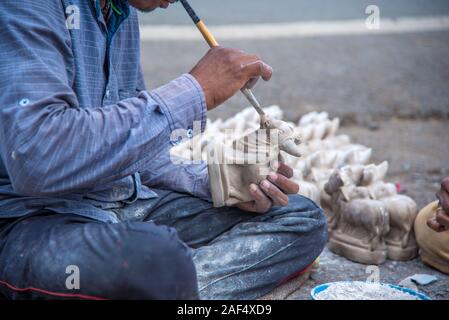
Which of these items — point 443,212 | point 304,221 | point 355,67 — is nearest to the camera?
point 304,221

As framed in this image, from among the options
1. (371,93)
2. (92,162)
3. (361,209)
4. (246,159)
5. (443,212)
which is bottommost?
(371,93)

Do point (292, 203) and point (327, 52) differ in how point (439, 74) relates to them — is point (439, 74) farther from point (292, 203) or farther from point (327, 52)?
point (292, 203)

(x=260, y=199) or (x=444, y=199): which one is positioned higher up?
(x=260, y=199)

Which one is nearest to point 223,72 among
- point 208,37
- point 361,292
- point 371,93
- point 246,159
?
point 208,37

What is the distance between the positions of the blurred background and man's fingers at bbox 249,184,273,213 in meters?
1.44

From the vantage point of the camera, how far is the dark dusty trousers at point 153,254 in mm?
1570

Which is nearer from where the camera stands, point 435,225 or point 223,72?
point 223,72

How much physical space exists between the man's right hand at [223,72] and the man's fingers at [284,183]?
1.33ft

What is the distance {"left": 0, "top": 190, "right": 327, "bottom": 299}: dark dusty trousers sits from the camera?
157 centimetres

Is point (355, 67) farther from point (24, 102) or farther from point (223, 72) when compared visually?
point (24, 102)

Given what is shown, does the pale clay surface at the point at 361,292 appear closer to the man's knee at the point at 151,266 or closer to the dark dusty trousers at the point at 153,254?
the dark dusty trousers at the point at 153,254

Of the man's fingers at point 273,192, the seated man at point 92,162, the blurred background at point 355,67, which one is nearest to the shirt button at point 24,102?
the seated man at point 92,162

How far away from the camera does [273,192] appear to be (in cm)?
204

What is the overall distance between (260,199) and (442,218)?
74 centimetres
